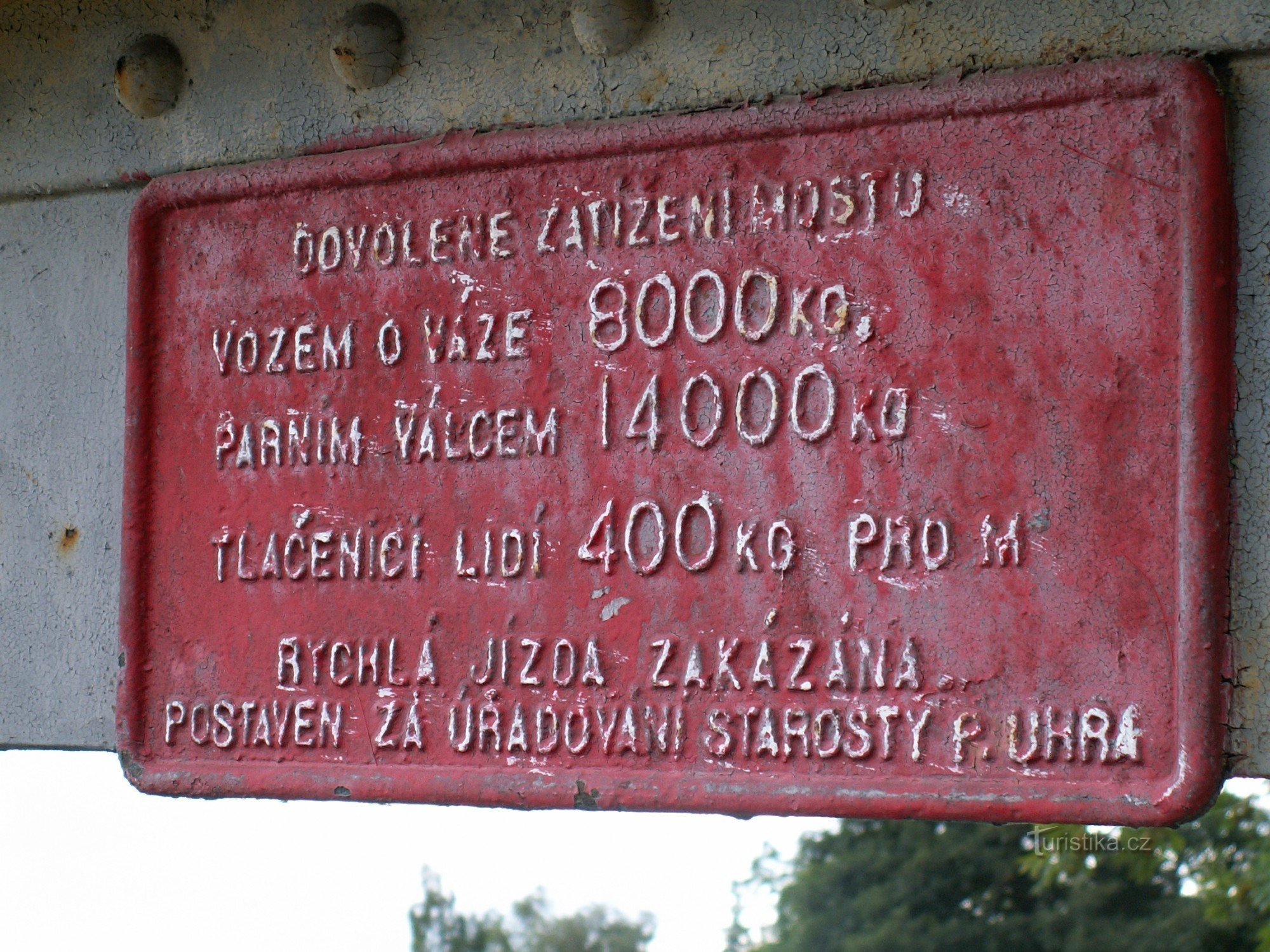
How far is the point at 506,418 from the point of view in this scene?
1866 mm

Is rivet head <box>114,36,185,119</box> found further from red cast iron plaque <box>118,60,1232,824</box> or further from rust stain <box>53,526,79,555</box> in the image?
rust stain <box>53,526,79,555</box>

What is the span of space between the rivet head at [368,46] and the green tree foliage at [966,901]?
6.09 m

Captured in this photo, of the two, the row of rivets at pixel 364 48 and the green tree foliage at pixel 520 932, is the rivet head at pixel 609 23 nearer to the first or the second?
the row of rivets at pixel 364 48

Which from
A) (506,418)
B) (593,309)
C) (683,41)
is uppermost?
(683,41)

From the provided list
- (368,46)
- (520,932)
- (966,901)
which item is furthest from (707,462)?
(520,932)

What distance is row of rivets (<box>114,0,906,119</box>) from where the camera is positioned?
1.84m

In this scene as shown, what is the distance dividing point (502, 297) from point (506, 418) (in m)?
0.16

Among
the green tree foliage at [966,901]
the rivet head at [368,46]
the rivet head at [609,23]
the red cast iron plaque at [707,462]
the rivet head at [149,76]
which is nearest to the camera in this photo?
the red cast iron plaque at [707,462]

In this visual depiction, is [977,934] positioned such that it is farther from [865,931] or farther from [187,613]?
[187,613]

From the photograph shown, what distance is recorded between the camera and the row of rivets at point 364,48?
1.84 metres

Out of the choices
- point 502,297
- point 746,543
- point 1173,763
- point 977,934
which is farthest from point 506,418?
point 977,934

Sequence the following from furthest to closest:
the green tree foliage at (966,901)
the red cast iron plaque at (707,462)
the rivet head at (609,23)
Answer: the green tree foliage at (966,901) → the rivet head at (609,23) → the red cast iron plaque at (707,462)

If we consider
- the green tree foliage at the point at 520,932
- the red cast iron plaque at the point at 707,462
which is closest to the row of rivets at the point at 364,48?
the red cast iron plaque at the point at 707,462

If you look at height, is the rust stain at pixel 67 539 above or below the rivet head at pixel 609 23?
below
